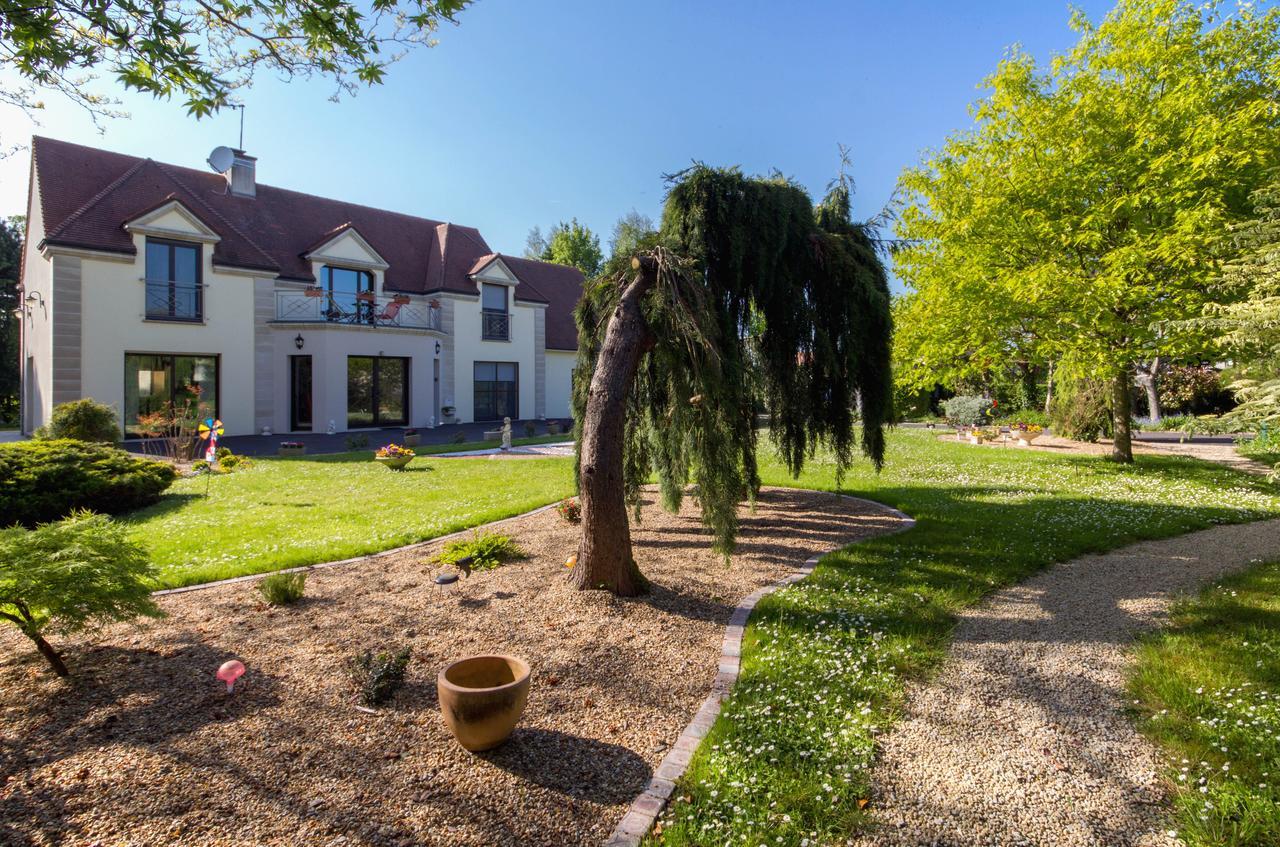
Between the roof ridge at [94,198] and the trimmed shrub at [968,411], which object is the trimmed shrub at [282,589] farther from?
the trimmed shrub at [968,411]

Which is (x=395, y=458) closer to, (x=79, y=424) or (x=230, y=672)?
(x=79, y=424)

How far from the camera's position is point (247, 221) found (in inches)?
886

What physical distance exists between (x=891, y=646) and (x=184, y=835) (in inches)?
176

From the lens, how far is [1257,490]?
11.8 metres

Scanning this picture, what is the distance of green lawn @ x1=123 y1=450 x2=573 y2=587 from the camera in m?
7.27

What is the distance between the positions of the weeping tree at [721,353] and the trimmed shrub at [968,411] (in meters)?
22.2

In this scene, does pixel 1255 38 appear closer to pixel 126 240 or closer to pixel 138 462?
pixel 138 462

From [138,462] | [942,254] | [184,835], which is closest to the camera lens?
[184,835]

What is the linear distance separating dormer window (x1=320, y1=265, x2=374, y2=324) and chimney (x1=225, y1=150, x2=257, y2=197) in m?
4.42

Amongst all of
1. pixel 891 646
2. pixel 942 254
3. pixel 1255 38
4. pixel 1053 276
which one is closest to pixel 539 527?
pixel 891 646

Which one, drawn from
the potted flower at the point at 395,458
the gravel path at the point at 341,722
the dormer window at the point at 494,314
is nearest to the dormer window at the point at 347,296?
the dormer window at the point at 494,314

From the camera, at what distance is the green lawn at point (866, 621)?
315cm

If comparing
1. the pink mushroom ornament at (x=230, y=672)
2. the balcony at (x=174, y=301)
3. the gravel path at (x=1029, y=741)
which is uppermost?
the balcony at (x=174, y=301)

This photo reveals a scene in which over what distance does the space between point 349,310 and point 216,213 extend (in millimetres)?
5119
